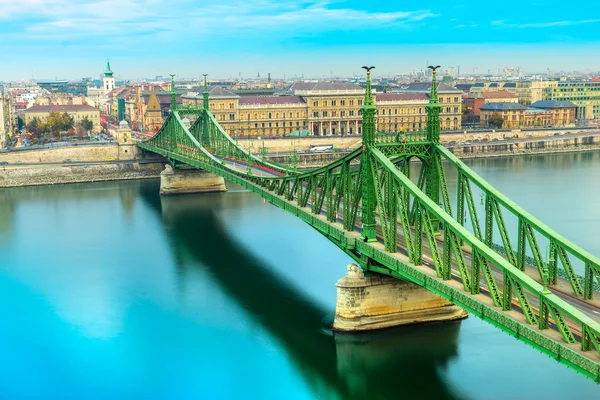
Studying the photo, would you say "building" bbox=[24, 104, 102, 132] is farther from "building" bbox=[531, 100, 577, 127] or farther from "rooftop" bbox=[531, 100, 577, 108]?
"building" bbox=[531, 100, 577, 127]

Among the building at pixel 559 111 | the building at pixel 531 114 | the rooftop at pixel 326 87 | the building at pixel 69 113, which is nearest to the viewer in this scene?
the rooftop at pixel 326 87

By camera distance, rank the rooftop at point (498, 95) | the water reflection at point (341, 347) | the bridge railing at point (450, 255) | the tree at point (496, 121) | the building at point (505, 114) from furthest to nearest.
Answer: the rooftop at point (498, 95), the building at point (505, 114), the tree at point (496, 121), the water reflection at point (341, 347), the bridge railing at point (450, 255)

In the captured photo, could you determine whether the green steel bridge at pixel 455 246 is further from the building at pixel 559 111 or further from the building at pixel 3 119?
the building at pixel 559 111

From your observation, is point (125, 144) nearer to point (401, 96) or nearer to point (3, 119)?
point (3, 119)

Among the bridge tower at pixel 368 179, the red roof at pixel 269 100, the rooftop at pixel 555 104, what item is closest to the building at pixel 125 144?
the red roof at pixel 269 100

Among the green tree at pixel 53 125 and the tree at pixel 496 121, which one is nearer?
the green tree at pixel 53 125

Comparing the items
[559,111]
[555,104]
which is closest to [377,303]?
[559,111]

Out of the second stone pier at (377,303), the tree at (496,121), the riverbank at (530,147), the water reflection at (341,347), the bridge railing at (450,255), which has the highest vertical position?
the tree at (496,121)

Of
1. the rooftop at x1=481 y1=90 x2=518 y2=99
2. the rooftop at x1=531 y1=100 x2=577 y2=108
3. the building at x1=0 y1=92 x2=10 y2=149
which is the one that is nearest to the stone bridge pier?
the building at x1=0 y1=92 x2=10 y2=149
